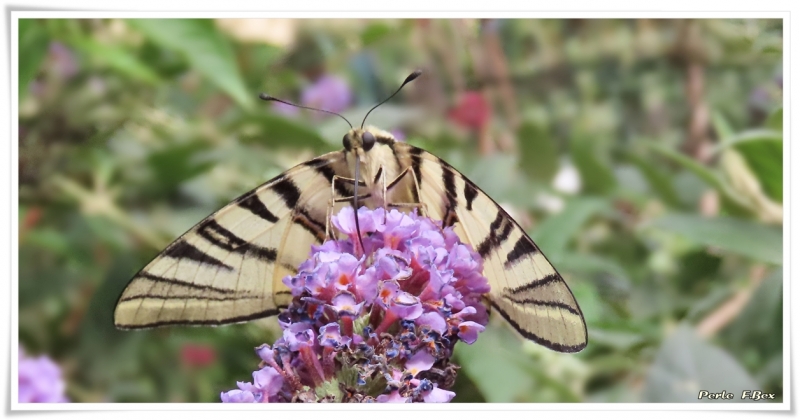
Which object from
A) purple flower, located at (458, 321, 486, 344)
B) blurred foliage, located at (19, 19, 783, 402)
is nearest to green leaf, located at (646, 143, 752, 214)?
blurred foliage, located at (19, 19, 783, 402)

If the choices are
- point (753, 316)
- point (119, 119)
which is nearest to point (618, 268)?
point (753, 316)

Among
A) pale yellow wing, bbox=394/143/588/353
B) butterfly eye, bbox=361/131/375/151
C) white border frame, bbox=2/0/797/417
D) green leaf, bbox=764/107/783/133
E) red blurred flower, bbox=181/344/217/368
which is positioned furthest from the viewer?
red blurred flower, bbox=181/344/217/368

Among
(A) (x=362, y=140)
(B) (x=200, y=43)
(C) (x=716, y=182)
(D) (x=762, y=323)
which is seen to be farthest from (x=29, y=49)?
(D) (x=762, y=323)

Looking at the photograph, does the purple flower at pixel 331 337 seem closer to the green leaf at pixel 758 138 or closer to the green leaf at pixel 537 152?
the green leaf at pixel 758 138

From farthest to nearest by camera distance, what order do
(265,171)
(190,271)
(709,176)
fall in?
1. (265,171)
2. (709,176)
3. (190,271)

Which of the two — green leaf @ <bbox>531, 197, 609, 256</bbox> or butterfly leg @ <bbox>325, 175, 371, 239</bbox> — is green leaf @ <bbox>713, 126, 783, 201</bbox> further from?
butterfly leg @ <bbox>325, 175, 371, 239</bbox>
